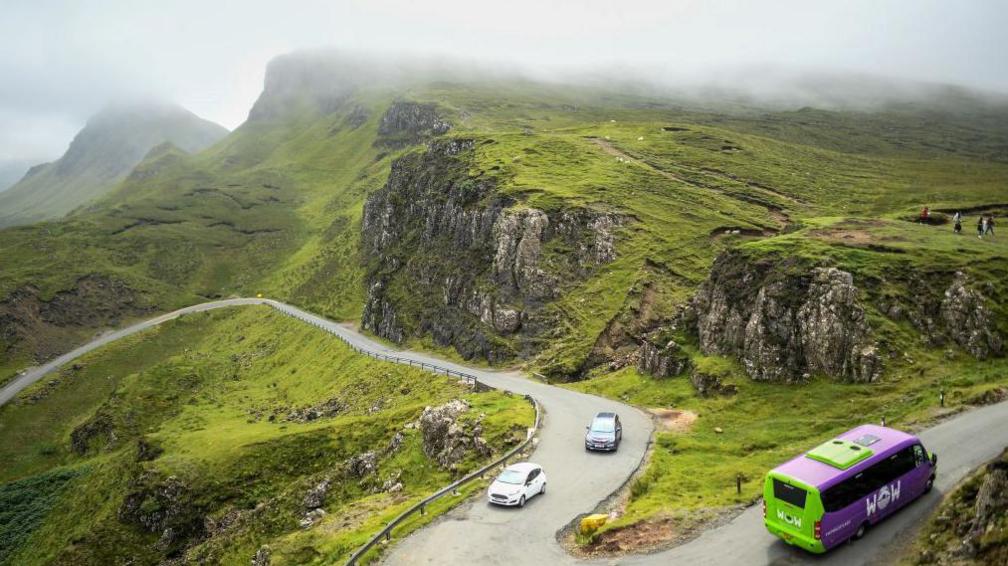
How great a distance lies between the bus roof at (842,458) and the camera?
18875mm

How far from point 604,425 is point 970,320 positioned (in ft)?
75.5

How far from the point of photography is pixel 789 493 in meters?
19.1

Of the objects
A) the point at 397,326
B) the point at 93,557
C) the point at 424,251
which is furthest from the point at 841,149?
the point at 93,557

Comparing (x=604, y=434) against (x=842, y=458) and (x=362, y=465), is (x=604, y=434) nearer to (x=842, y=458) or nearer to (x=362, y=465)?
(x=842, y=458)

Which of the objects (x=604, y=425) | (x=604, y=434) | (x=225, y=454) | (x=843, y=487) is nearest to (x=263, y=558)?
(x=604, y=434)

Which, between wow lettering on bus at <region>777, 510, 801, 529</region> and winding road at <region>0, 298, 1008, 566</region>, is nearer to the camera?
wow lettering on bus at <region>777, 510, 801, 529</region>

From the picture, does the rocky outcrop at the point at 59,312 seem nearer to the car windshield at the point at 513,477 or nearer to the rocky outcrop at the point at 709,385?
the car windshield at the point at 513,477

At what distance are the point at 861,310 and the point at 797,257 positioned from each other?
646cm

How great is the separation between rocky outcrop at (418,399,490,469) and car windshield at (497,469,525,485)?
6.57m

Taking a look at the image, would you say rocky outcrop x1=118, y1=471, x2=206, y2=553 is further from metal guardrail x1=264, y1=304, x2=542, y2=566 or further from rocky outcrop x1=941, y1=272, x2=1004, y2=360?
rocky outcrop x1=941, y1=272, x2=1004, y2=360

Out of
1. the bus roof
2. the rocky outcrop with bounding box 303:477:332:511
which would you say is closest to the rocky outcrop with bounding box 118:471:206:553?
the rocky outcrop with bounding box 303:477:332:511

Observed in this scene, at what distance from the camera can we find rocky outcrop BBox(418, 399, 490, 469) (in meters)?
34.9

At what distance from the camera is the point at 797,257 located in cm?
4169

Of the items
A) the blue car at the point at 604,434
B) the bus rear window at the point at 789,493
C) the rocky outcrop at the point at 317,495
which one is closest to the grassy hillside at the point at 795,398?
the blue car at the point at 604,434
